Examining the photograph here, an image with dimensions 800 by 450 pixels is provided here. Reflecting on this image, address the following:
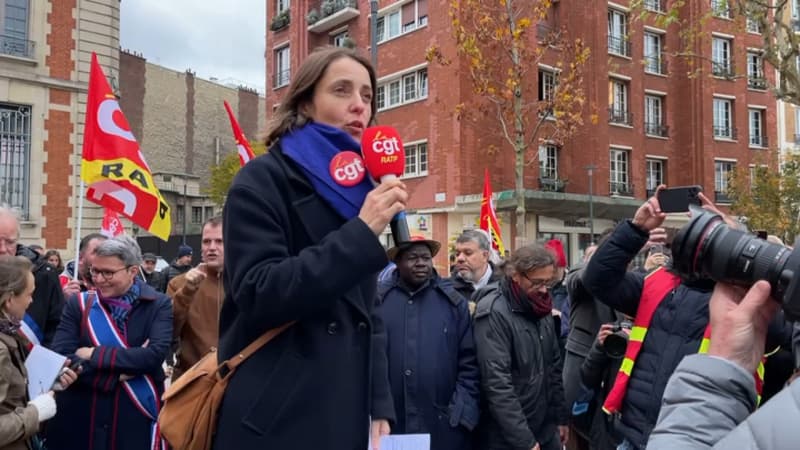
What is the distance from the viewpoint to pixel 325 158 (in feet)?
6.61

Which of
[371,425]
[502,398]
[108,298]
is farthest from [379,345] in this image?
[108,298]

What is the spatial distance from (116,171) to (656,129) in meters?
30.1

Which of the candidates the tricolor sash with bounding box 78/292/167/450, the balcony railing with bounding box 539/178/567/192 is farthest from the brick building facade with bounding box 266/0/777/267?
the tricolor sash with bounding box 78/292/167/450

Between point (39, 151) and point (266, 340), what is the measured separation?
1764 cm

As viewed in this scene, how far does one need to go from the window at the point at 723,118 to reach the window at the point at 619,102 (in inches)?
230

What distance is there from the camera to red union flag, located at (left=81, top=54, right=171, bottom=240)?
6.80m

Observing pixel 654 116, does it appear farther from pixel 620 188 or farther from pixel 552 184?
pixel 552 184

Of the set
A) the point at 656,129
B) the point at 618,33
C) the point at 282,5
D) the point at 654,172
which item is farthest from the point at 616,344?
the point at 282,5

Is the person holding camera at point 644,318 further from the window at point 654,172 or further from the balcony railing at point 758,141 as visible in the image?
the balcony railing at point 758,141

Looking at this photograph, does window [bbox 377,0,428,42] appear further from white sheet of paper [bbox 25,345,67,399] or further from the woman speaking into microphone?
the woman speaking into microphone

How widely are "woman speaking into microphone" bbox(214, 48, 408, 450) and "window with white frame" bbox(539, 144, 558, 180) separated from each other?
84.9 ft

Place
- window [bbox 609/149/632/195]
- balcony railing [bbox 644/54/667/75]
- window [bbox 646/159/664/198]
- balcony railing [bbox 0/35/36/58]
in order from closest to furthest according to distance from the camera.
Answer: balcony railing [bbox 0/35/36/58], window [bbox 609/149/632/195], balcony railing [bbox 644/54/667/75], window [bbox 646/159/664/198]

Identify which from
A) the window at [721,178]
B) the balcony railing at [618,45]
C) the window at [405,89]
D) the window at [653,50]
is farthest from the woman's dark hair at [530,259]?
the window at [721,178]

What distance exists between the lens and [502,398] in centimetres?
429
